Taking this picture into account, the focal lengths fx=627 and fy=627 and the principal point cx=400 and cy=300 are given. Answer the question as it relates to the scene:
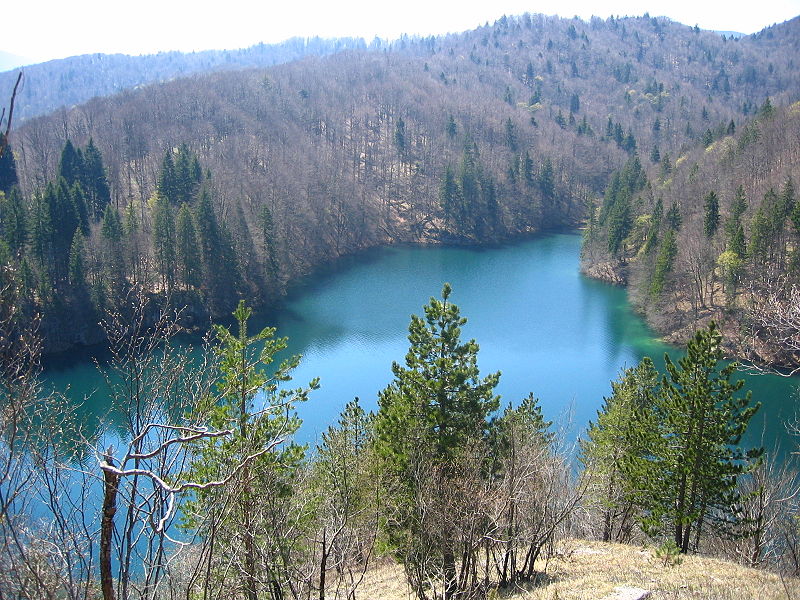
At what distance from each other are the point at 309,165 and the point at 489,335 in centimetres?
3811

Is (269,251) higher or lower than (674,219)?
lower

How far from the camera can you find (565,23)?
7633 inches

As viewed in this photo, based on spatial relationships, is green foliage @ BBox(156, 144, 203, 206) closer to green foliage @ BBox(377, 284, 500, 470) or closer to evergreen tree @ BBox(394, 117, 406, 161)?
evergreen tree @ BBox(394, 117, 406, 161)

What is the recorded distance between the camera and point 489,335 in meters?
40.7

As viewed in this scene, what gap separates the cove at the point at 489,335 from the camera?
30.7 m

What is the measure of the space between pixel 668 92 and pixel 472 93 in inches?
2026

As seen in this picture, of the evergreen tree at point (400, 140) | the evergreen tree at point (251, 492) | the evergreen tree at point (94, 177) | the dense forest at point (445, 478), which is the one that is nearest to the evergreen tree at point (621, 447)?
the dense forest at point (445, 478)

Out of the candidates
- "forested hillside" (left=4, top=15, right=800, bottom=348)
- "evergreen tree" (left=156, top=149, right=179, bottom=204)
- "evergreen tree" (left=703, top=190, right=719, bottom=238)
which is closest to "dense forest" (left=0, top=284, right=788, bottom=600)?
"forested hillside" (left=4, top=15, right=800, bottom=348)

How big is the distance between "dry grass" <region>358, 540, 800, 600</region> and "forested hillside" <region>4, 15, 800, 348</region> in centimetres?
1143

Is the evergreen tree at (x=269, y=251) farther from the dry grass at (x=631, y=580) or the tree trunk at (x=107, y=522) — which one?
the tree trunk at (x=107, y=522)

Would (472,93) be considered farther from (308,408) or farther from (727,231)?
(308,408)

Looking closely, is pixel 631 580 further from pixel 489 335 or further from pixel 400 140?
pixel 400 140

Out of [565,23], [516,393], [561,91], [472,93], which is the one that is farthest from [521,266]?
[565,23]

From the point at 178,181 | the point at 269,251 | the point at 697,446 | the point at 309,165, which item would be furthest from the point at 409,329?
the point at 309,165
